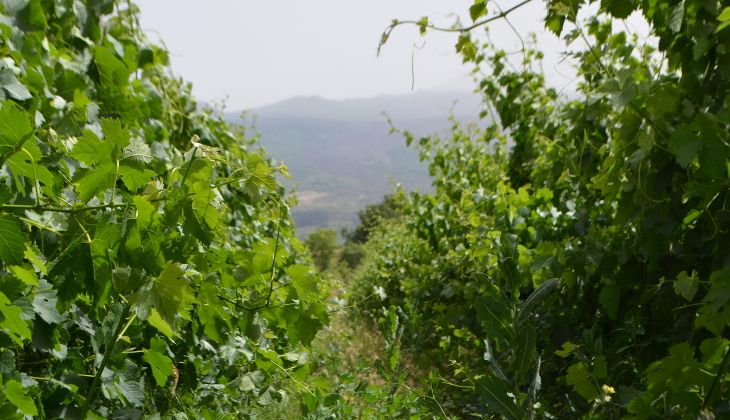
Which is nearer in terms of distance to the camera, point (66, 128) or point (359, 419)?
point (66, 128)

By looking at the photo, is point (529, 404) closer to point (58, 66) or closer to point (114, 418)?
point (114, 418)

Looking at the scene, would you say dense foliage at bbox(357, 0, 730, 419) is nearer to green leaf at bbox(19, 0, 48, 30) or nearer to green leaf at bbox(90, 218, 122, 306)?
green leaf at bbox(90, 218, 122, 306)

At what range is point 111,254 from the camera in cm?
98

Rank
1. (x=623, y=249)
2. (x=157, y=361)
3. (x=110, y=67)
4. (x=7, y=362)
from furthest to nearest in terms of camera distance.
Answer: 1. (x=110, y=67)
2. (x=623, y=249)
3. (x=157, y=361)
4. (x=7, y=362)

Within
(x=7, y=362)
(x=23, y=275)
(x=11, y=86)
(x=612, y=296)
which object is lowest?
(x=612, y=296)

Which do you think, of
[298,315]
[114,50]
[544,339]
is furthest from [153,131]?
[544,339]

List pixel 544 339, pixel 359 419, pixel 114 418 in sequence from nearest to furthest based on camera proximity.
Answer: pixel 114 418
pixel 359 419
pixel 544 339

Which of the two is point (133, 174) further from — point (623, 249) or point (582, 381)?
point (623, 249)

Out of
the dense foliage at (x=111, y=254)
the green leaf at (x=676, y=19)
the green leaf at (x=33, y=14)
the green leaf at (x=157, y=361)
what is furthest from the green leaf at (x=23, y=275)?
the green leaf at (x=676, y=19)

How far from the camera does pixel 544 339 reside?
256cm

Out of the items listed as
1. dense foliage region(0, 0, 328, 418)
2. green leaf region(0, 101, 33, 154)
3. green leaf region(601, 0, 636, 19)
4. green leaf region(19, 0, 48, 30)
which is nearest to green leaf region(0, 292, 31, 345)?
dense foliage region(0, 0, 328, 418)

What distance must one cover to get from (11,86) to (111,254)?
683 millimetres

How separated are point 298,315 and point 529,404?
0.59 metres

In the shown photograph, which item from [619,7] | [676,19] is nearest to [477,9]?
[619,7]
